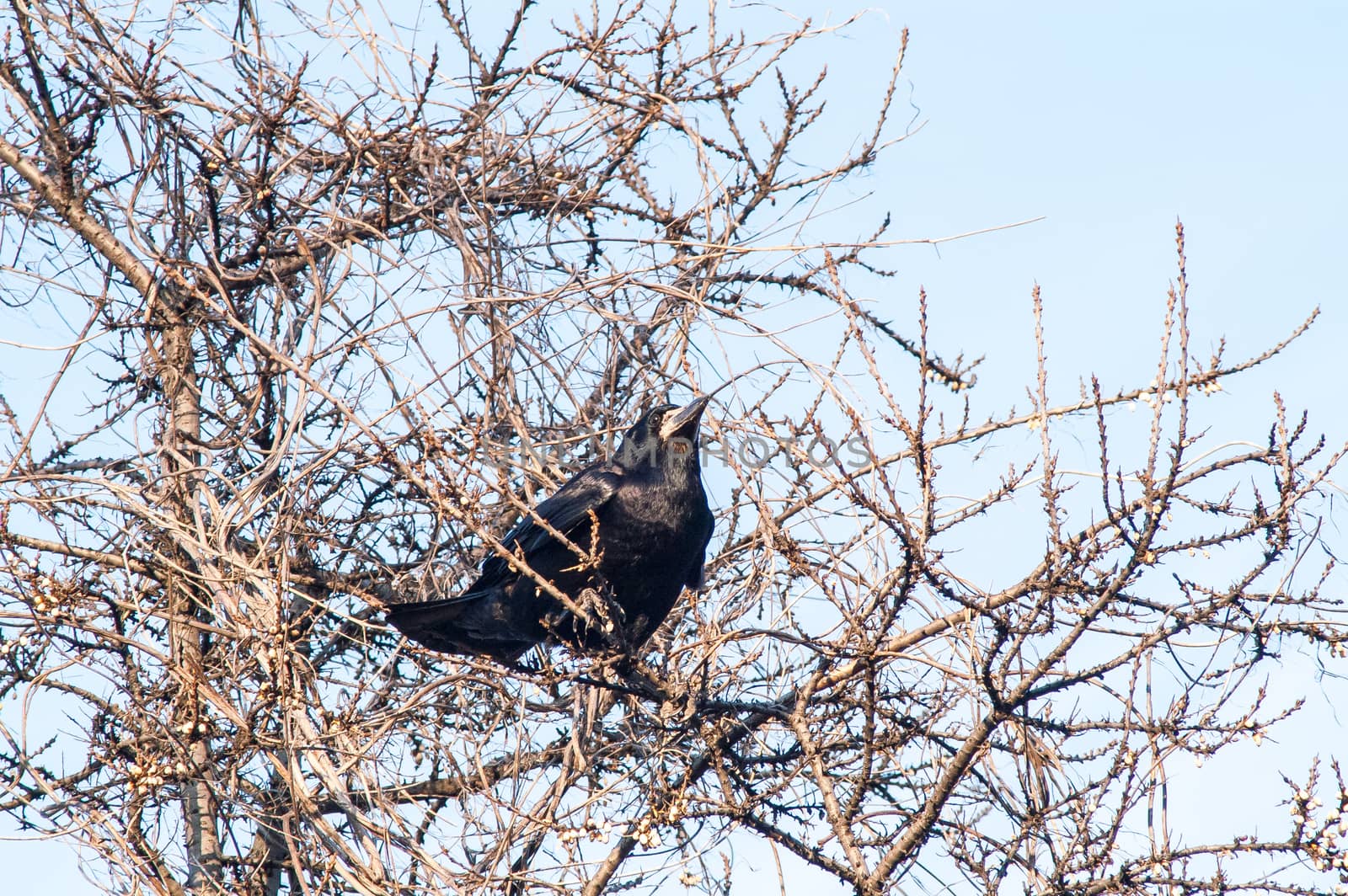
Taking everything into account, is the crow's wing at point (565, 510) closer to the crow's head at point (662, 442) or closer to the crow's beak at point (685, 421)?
the crow's head at point (662, 442)

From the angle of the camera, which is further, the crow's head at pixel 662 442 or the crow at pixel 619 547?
the crow's head at pixel 662 442

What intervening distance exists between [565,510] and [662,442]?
1.48 feet

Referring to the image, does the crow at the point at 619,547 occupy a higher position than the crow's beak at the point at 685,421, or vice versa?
the crow's beak at the point at 685,421

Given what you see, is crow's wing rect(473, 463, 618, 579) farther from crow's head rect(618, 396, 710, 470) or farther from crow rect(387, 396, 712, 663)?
crow's head rect(618, 396, 710, 470)

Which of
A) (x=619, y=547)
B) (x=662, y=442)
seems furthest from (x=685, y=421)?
(x=619, y=547)

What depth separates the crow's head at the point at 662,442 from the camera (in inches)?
188

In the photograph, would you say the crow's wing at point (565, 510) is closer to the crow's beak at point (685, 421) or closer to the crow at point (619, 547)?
the crow at point (619, 547)

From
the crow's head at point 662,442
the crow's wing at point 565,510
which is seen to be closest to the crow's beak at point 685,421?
the crow's head at point 662,442

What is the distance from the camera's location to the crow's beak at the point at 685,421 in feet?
15.1

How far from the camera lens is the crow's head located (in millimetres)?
4766

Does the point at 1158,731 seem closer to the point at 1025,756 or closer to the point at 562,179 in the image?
the point at 1025,756

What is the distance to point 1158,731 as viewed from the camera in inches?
111

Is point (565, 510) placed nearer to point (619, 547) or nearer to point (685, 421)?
point (619, 547)

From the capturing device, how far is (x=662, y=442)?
479 centimetres
